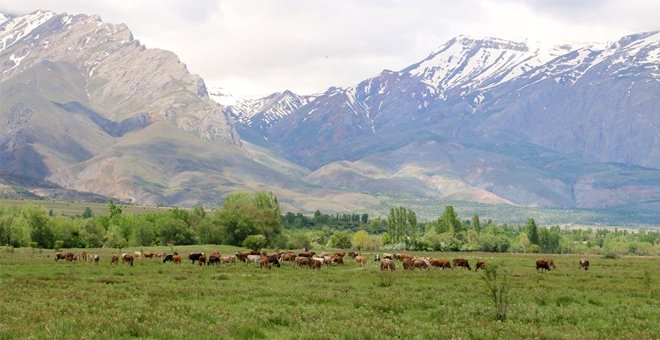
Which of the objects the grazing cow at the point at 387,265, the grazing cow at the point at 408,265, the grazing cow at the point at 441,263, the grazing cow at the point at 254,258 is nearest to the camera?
the grazing cow at the point at 387,265

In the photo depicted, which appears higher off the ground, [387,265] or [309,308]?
[387,265]

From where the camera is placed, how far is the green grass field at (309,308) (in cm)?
2917

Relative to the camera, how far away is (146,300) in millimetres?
39156

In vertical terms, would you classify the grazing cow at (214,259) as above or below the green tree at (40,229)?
below

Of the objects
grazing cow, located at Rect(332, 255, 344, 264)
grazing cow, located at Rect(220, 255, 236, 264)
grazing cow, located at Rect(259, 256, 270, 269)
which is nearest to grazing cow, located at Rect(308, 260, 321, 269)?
grazing cow, located at Rect(259, 256, 270, 269)

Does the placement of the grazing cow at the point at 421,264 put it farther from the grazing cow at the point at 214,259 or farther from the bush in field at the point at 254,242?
the bush in field at the point at 254,242

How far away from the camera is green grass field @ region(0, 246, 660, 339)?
1148 inches

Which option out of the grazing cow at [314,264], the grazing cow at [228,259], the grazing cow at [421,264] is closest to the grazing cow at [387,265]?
the grazing cow at [421,264]

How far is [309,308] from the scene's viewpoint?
37406 mm

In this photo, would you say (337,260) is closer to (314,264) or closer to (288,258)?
(288,258)

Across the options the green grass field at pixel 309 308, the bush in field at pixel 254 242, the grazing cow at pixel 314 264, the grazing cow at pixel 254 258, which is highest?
the bush in field at pixel 254 242

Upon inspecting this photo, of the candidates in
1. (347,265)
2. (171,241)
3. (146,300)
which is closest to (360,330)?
(146,300)

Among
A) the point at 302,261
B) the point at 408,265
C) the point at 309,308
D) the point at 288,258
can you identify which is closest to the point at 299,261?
the point at 302,261

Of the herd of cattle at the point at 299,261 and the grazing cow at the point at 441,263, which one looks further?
the grazing cow at the point at 441,263
